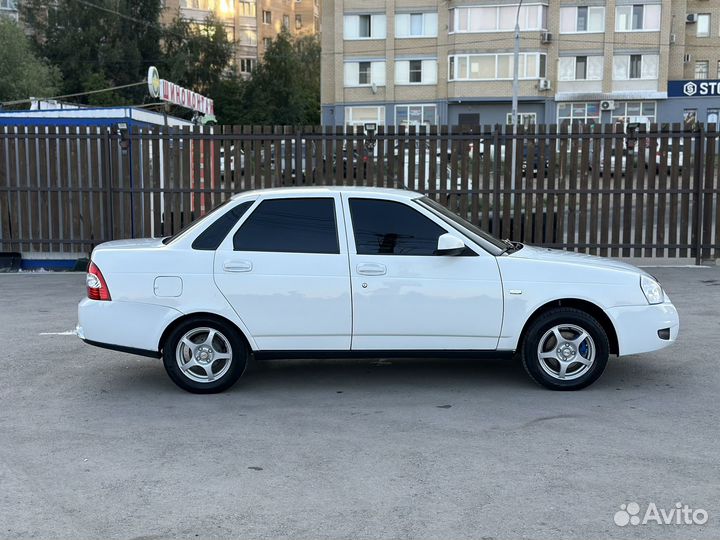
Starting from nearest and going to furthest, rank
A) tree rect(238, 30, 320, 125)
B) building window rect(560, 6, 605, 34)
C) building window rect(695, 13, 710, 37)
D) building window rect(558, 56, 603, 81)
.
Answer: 1. building window rect(560, 6, 605, 34)
2. building window rect(558, 56, 603, 81)
3. building window rect(695, 13, 710, 37)
4. tree rect(238, 30, 320, 125)

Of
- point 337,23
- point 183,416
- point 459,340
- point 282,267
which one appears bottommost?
point 183,416

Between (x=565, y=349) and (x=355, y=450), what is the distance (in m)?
2.14

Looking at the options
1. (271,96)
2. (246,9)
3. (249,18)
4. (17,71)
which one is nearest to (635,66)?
(271,96)

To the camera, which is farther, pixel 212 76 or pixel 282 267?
pixel 212 76

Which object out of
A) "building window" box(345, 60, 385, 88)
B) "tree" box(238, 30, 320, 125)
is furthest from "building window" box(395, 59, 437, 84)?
"tree" box(238, 30, 320, 125)

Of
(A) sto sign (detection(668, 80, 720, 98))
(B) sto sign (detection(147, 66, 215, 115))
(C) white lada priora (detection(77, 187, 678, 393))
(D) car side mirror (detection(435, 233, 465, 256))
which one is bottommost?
(C) white lada priora (detection(77, 187, 678, 393))

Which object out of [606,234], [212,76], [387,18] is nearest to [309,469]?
[606,234]

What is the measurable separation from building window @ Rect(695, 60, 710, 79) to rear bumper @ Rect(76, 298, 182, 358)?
57486 millimetres

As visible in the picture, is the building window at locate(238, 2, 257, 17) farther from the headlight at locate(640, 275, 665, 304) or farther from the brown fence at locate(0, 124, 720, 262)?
the headlight at locate(640, 275, 665, 304)

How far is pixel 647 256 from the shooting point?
520 inches

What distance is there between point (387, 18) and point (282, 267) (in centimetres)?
5010

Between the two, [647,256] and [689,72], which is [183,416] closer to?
[647,256]

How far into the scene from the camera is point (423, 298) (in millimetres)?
→ 6516

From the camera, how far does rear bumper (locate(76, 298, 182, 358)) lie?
259 inches
